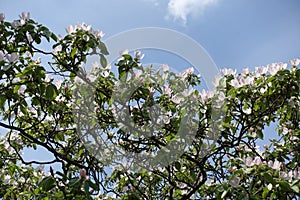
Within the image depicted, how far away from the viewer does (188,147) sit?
8.23 ft

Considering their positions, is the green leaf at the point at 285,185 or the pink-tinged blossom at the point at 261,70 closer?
the green leaf at the point at 285,185

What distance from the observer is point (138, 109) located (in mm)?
2432

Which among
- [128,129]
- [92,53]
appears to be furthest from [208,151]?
[92,53]

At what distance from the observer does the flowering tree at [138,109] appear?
221cm

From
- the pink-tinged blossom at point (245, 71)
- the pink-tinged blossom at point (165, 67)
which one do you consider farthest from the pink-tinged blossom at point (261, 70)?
the pink-tinged blossom at point (165, 67)

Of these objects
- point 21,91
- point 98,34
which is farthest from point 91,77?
point 21,91

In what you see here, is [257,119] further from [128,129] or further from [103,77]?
[103,77]

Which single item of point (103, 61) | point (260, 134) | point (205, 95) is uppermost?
point (103, 61)

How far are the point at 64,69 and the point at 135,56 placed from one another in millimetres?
507

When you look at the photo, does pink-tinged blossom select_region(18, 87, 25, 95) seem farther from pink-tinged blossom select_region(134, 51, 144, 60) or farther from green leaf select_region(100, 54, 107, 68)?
pink-tinged blossom select_region(134, 51, 144, 60)

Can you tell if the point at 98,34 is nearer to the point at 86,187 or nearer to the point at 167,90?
the point at 167,90

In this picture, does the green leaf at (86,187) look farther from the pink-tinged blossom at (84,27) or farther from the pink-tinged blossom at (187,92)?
the pink-tinged blossom at (84,27)

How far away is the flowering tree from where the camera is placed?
2205 mm

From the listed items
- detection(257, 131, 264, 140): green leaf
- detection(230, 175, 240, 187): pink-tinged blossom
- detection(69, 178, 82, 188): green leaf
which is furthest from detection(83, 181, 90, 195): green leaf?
detection(257, 131, 264, 140): green leaf
